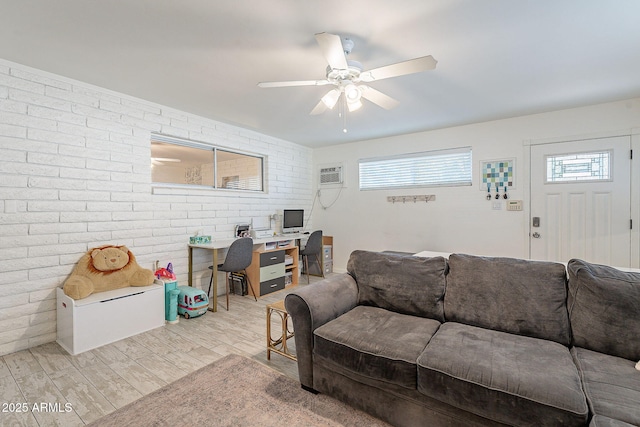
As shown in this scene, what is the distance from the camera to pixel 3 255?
2.37m

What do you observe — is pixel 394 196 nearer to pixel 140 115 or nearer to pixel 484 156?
pixel 484 156

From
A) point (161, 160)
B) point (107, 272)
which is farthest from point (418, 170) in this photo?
point (107, 272)

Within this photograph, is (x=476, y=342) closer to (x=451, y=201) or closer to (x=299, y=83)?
(x=299, y=83)

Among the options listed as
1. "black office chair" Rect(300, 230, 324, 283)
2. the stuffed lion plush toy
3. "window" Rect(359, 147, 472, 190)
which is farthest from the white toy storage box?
"window" Rect(359, 147, 472, 190)

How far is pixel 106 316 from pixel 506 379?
2.98 metres

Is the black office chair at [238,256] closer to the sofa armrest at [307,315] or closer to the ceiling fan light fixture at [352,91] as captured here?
the sofa armrest at [307,315]

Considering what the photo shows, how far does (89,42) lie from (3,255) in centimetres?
182

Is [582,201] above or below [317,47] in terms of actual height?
below

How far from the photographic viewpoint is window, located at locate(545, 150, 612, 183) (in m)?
3.36

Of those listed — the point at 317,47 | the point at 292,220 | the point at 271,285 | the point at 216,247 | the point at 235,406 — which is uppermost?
the point at 317,47

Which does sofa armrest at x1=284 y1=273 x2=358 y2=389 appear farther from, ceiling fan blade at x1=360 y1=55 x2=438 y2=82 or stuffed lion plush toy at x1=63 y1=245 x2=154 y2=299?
stuffed lion plush toy at x1=63 y1=245 x2=154 y2=299

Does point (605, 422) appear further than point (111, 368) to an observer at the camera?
No

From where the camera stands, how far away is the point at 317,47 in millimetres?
2154

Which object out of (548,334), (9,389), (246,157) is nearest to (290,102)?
(246,157)
